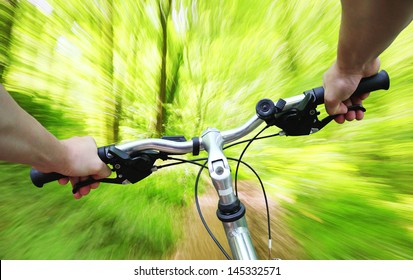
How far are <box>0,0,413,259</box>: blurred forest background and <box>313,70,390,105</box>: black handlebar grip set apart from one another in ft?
1.80

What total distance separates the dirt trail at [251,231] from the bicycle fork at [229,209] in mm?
707

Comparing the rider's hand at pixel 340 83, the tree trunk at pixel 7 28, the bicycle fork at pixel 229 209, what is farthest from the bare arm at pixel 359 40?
the tree trunk at pixel 7 28

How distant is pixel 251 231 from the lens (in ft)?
4.26

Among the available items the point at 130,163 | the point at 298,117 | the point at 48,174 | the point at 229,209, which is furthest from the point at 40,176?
the point at 298,117

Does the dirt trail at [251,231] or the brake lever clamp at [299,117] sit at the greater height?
the brake lever clamp at [299,117]

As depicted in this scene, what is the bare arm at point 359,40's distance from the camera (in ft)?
1.62

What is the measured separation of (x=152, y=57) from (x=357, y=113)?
1.20 metres

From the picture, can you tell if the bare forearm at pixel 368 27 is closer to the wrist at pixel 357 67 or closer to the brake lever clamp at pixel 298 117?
the wrist at pixel 357 67

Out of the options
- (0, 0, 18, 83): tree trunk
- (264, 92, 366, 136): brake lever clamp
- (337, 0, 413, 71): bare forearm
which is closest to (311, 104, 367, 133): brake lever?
(264, 92, 366, 136): brake lever clamp

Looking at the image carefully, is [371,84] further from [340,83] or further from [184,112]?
[184,112]

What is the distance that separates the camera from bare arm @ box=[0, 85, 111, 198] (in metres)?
0.56

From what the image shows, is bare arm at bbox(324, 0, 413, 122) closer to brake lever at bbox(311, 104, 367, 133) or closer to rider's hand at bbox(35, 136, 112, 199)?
brake lever at bbox(311, 104, 367, 133)

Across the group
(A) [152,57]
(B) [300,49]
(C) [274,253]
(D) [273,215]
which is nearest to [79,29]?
(A) [152,57]

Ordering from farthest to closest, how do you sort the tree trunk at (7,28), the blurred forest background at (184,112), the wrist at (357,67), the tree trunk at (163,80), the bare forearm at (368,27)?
the tree trunk at (163,80), the tree trunk at (7,28), the blurred forest background at (184,112), the wrist at (357,67), the bare forearm at (368,27)
